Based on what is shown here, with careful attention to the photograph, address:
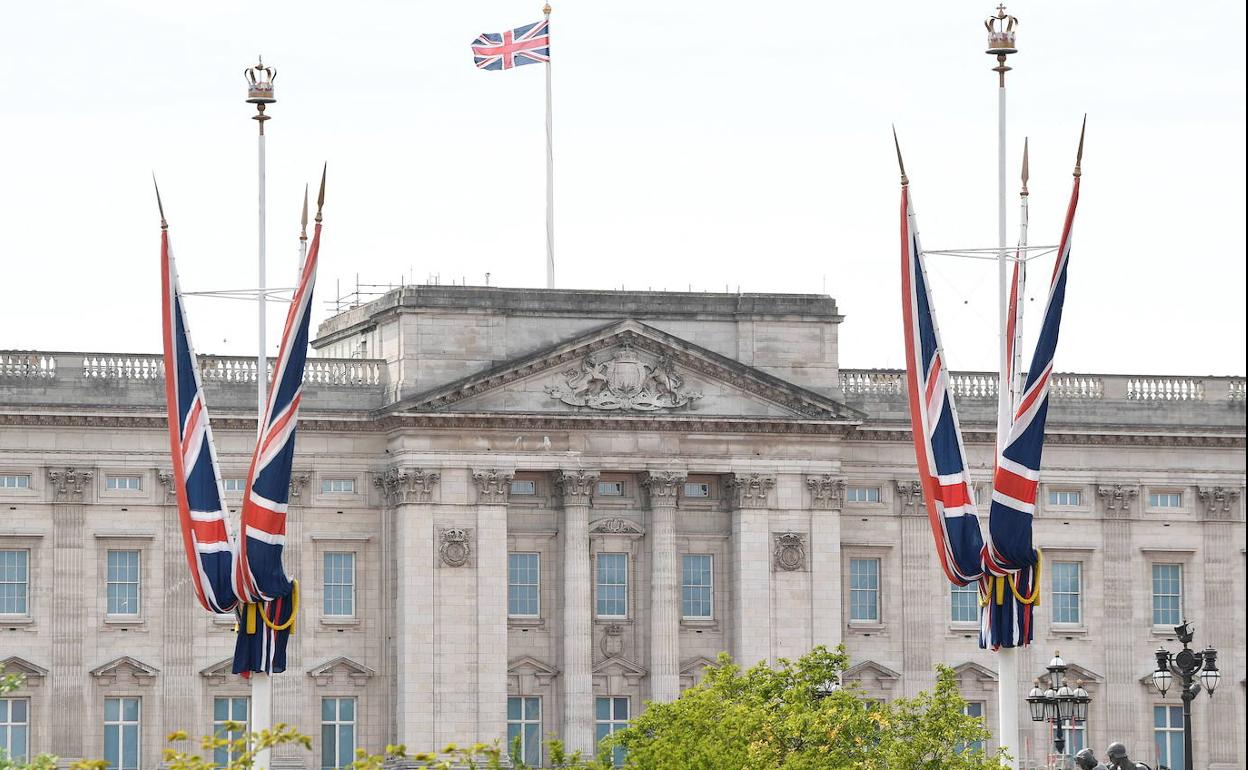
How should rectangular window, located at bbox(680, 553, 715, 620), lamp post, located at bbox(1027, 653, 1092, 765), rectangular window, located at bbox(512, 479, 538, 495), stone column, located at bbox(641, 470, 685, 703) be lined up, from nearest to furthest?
1. lamp post, located at bbox(1027, 653, 1092, 765)
2. stone column, located at bbox(641, 470, 685, 703)
3. rectangular window, located at bbox(512, 479, 538, 495)
4. rectangular window, located at bbox(680, 553, 715, 620)

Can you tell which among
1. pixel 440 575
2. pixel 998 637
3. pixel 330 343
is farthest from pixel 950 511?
pixel 330 343

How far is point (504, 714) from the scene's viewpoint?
9275 cm

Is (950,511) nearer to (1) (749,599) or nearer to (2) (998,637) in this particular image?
(2) (998,637)

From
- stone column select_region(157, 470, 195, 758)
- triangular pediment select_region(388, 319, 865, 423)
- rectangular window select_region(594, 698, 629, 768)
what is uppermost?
triangular pediment select_region(388, 319, 865, 423)

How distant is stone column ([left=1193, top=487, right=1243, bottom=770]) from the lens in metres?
97.8

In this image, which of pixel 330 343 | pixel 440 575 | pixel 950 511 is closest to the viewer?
pixel 950 511

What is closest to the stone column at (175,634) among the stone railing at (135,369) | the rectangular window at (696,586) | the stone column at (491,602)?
the stone railing at (135,369)

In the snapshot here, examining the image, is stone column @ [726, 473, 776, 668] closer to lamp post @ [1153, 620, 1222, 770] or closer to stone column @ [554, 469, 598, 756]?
stone column @ [554, 469, 598, 756]

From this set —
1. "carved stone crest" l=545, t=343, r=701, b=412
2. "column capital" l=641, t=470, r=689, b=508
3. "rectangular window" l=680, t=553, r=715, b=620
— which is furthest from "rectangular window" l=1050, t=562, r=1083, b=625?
"carved stone crest" l=545, t=343, r=701, b=412

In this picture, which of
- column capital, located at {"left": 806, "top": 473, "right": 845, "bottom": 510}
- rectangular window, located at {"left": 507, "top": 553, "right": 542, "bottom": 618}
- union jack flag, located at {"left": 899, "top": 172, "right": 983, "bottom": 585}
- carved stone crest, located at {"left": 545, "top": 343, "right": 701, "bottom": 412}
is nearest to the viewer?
union jack flag, located at {"left": 899, "top": 172, "right": 983, "bottom": 585}

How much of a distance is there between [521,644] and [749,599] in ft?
19.9

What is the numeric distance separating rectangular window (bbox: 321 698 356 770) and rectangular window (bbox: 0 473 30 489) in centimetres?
943

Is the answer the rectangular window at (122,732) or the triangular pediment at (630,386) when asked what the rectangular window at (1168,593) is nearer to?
the triangular pediment at (630,386)

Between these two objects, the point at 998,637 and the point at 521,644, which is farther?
the point at 521,644
